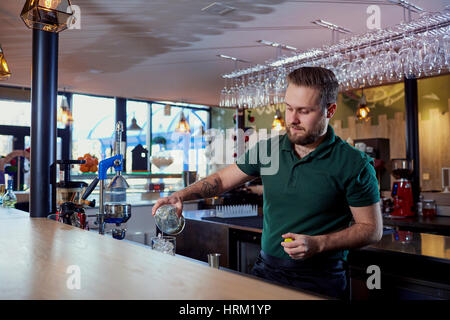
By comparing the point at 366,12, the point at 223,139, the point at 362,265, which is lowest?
the point at 362,265

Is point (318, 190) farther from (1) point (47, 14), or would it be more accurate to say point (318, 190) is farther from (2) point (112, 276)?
(1) point (47, 14)

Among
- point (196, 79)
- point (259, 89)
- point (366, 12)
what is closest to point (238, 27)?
point (259, 89)

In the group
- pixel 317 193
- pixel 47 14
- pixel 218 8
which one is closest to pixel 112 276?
pixel 317 193

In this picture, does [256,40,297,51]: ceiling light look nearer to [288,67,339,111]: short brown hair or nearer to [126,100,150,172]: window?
[288,67,339,111]: short brown hair

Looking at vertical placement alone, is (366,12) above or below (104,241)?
above

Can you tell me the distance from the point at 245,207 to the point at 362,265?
1.69 meters

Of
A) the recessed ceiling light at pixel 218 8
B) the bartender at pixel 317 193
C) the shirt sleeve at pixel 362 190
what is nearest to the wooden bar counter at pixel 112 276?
the bartender at pixel 317 193

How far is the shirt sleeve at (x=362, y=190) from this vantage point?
5.12 feet

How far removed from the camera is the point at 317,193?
1.62 metres

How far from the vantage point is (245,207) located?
405cm

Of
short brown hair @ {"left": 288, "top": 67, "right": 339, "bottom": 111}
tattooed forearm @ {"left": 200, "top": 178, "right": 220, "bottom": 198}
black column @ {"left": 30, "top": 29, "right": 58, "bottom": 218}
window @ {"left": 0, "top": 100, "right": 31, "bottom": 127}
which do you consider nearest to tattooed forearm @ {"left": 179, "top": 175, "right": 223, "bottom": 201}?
tattooed forearm @ {"left": 200, "top": 178, "right": 220, "bottom": 198}

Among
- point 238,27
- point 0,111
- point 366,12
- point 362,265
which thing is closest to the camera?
point 362,265

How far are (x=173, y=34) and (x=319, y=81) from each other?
313cm

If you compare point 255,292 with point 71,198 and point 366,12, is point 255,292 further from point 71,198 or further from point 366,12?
point 366,12
